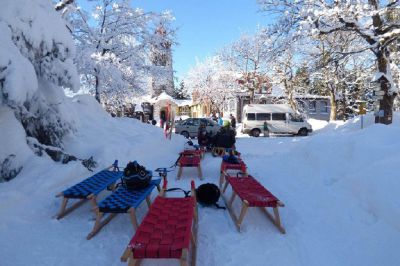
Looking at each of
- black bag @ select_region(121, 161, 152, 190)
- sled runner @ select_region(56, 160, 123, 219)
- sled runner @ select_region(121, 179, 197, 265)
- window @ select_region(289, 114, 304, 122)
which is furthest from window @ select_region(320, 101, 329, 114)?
sled runner @ select_region(121, 179, 197, 265)

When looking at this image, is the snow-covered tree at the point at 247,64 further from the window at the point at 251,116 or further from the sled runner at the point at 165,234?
the sled runner at the point at 165,234

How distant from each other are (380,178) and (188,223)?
11.2 feet

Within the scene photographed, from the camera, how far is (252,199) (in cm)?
484

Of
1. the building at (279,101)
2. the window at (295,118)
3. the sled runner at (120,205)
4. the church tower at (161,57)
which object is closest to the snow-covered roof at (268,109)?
the window at (295,118)

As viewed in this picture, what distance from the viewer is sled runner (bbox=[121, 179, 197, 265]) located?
3238mm

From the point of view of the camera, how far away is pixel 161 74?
755 inches

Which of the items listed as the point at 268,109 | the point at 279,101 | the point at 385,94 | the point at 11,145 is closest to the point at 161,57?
the point at 268,109

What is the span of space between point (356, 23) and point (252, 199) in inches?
470

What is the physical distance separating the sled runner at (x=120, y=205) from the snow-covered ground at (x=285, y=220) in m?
0.14

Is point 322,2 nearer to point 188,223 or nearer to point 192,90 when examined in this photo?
point 188,223

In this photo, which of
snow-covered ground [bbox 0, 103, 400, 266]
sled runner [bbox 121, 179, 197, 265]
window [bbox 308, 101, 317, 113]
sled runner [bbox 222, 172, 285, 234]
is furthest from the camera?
window [bbox 308, 101, 317, 113]

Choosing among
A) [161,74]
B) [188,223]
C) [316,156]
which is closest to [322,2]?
[316,156]

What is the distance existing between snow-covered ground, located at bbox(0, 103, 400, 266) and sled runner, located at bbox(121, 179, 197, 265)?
1.62 ft

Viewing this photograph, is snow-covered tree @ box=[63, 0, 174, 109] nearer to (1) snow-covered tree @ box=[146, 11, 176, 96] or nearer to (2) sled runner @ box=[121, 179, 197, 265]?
(1) snow-covered tree @ box=[146, 11, 176, 96]
